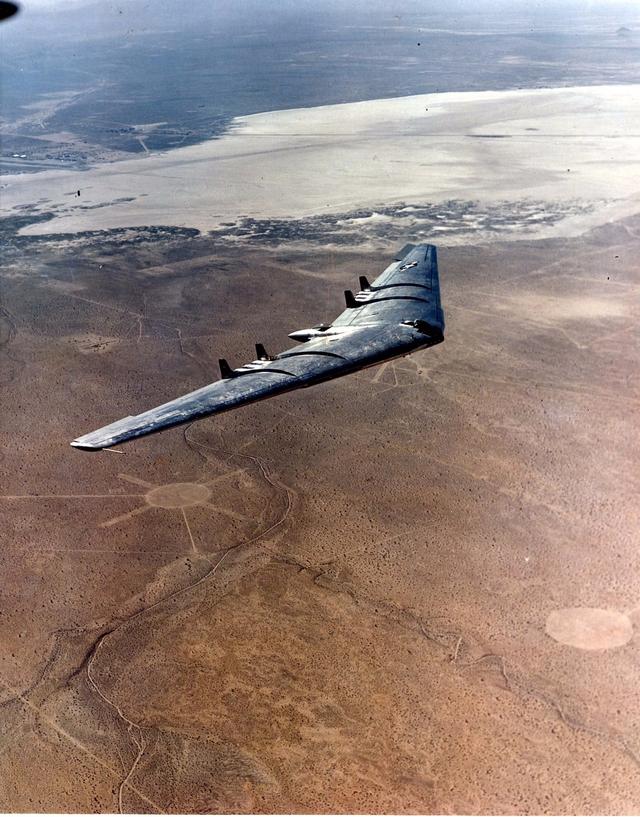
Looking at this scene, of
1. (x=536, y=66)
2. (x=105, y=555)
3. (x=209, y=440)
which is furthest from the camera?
(x=536, y=66)

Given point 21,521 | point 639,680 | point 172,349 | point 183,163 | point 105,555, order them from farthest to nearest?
point 183,163
point 172,349
point 21,521
point 105,555
point 639,680

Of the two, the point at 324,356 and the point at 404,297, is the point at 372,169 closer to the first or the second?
the point at 404,297

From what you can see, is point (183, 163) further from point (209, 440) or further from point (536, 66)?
point (536, 66)

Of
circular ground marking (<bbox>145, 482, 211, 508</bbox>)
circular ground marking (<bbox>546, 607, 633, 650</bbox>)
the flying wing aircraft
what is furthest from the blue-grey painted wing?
circular ground marking (<bbox>546, 607, 633, 650</bbox>)

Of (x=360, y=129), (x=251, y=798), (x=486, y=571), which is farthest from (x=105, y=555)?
(x=360, y=129)

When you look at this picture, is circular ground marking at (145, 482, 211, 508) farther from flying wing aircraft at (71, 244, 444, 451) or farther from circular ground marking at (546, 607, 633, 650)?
circular ground marking at (546, 607, 633, 650)

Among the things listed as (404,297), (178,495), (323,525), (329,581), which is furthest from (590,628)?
(178,495)

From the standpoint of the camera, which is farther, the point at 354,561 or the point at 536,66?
the point at 536,66

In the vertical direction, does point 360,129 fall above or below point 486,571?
above
